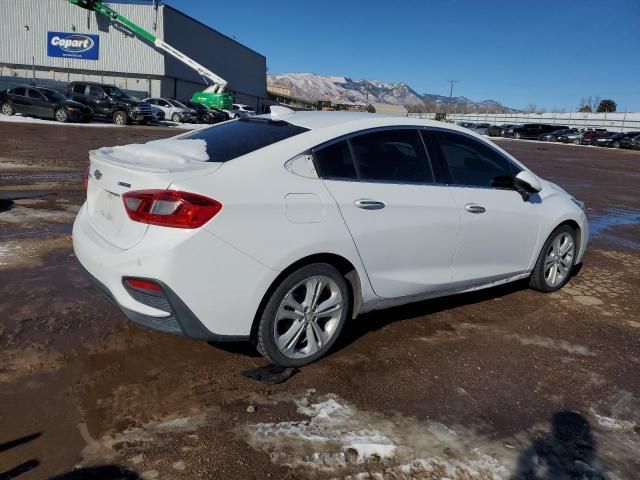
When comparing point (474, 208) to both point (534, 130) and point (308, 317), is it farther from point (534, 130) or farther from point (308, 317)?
point (534, 130)

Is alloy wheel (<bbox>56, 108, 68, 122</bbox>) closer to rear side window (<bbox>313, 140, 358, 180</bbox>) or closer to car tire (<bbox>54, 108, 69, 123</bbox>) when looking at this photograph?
car tire (<bbox>54, 108, 69, 123</bbox>)

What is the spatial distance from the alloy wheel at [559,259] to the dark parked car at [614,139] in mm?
50934

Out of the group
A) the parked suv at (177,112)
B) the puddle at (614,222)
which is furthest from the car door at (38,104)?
the puddle at (614,222)

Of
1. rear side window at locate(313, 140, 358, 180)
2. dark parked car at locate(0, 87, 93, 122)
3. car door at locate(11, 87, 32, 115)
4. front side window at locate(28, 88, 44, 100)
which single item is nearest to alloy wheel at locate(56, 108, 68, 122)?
dark parked car at locate(0, 87, 93, 122)

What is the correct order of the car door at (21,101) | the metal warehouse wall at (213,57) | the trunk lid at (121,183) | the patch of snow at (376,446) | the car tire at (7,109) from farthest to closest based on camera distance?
the metal warehouse wall at (213,57) → the car tire at (7,109) → the car door at (21,101) → the trunk lid at (121,183) → the patch of snow at (376,446)

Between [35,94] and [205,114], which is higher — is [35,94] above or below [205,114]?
below

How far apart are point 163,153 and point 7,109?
28.9 meters

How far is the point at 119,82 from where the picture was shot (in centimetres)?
4719

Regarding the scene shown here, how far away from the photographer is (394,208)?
3.66 metres

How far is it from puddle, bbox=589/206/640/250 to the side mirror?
4089 millimetres

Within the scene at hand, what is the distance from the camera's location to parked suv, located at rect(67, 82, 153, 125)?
2877 cm

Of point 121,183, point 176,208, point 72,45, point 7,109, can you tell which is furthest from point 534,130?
point 176,208

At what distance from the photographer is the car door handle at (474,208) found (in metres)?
4.13

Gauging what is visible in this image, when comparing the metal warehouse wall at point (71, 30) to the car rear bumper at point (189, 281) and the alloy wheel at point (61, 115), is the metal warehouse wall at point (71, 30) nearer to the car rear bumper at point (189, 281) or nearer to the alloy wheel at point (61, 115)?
the alloy wheel at point (61, 115)
